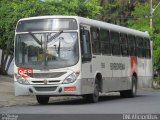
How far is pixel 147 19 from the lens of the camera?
189 feet

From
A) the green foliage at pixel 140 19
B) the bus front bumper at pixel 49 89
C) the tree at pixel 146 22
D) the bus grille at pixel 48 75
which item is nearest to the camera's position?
the bus front bumper at pixel 49 89

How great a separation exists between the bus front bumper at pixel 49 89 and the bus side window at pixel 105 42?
325 centimetres

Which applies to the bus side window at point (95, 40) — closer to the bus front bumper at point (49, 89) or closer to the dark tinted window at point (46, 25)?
the dark tinted window at point (46, 25)

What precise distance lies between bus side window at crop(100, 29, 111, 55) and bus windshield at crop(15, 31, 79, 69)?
2.68 metres

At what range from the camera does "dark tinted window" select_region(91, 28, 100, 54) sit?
21.8 meters

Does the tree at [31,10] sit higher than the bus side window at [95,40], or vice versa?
the tree at [31,10]

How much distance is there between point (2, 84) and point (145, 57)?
8.31 metres

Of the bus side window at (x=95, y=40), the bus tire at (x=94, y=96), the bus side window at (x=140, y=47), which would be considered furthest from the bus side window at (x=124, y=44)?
the bus tire at (x=94, y=96)

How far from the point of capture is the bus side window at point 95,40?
857 inches

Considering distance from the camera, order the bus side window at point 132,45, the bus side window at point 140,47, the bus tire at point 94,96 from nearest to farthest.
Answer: the bus tire at point 94,96 < the bus side window at point 132,45 < the bus side window at point 140,47

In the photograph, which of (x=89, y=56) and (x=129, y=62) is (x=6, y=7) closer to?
(x=129, y=62)

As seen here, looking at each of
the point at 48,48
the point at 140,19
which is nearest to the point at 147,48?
the point at 48,48

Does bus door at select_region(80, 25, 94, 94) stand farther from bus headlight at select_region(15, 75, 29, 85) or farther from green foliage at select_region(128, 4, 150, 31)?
green foliage at select_region(128, 4, 150, 31)

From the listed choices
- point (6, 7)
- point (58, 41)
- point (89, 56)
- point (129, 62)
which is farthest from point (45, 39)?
point (6, 7)
